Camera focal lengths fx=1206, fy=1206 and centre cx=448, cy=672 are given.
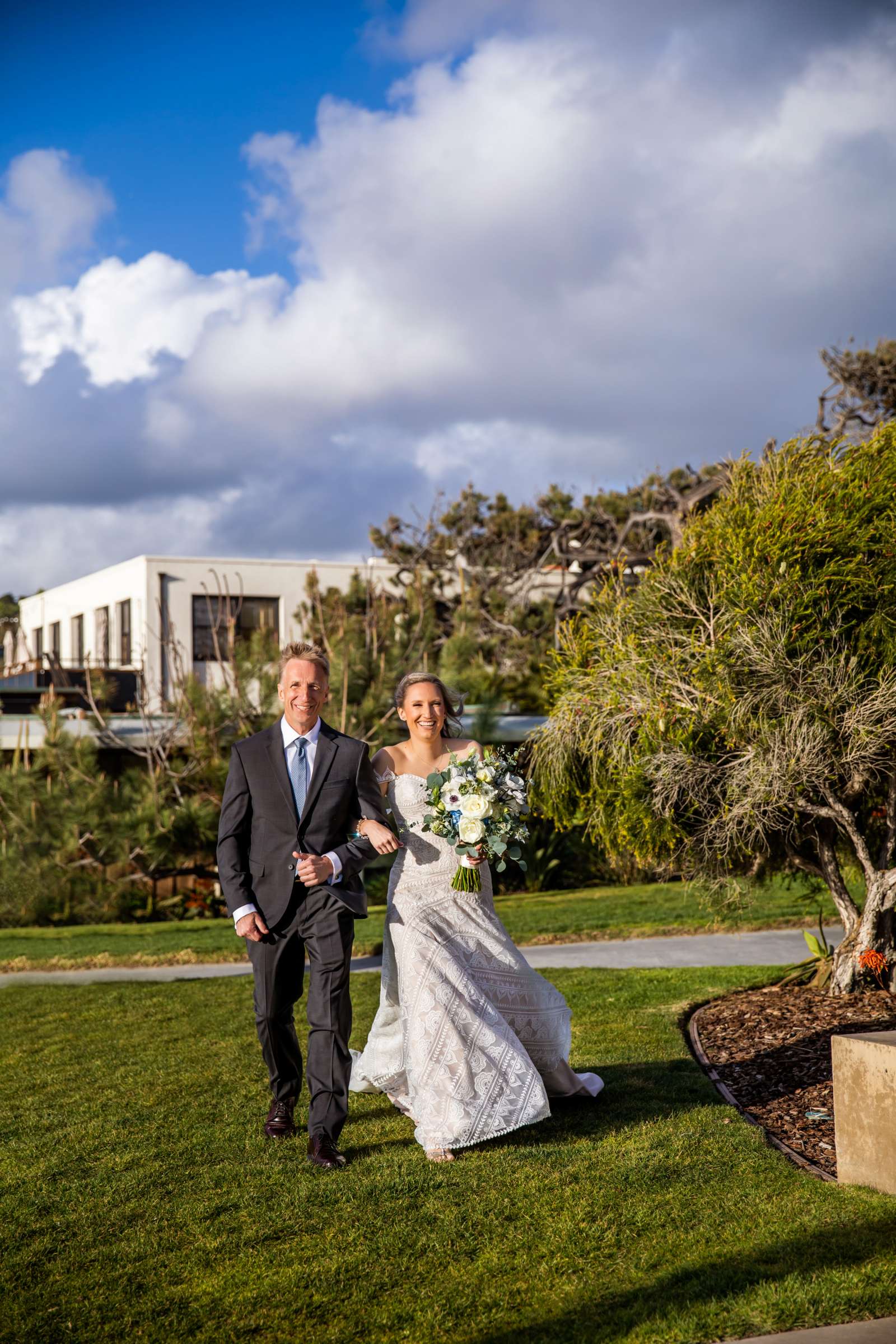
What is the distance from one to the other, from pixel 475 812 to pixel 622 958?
5.83 meters

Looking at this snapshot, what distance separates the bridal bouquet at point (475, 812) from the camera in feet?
18.7

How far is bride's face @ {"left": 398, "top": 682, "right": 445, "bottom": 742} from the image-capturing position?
20.0 ft

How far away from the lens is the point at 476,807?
567 centimetres

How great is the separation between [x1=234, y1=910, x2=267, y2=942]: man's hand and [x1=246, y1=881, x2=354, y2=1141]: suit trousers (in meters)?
0.06

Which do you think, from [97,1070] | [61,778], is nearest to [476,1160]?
[97,1070]

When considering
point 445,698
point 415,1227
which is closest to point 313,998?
point 415,1227

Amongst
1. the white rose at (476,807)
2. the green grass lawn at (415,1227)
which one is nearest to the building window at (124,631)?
the green grass lawn at (415,1227)

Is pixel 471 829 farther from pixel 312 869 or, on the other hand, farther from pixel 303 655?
pixel 303 655

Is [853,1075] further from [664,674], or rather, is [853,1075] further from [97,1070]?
[97,1070]

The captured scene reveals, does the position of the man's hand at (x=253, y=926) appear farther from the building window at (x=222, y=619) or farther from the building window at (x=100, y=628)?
the building window at (x=100, y=628)

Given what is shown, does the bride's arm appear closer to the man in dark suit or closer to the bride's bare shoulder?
the man in dark suit

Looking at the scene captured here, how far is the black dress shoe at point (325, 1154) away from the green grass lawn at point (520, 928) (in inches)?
208

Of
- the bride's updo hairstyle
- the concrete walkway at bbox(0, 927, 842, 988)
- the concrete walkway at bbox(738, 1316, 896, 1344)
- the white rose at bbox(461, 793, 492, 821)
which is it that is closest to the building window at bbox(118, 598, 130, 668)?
the concrete walkway at bbox(0, 927, 842, 988)

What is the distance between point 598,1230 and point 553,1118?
1.53 m
